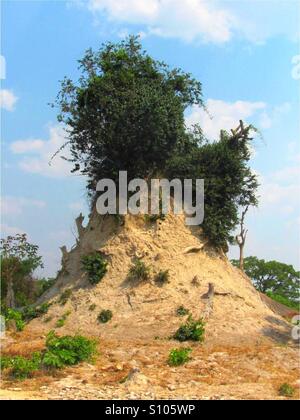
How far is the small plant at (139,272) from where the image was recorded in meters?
17.1

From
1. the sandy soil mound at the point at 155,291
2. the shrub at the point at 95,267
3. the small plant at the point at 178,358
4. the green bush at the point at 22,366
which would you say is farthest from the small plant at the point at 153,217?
the green bush at the point at 22,366

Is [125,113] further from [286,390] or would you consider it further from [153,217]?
[286,390]

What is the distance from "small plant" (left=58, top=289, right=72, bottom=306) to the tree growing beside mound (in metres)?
3.86

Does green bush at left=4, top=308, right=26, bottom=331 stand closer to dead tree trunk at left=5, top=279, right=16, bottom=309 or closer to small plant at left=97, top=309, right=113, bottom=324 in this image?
small plant at left=97, top=309, right=113, bottom=324

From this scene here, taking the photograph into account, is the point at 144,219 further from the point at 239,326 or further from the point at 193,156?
the point at 239,326

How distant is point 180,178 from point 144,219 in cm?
198

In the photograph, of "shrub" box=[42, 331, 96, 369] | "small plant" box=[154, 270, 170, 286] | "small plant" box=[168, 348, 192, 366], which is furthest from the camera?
"small plant" box=[154, 270, 170, 286]

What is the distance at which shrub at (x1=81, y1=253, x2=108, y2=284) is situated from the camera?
58.1 feet

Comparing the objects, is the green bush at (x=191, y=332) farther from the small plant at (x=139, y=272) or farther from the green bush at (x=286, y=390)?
the green bush at (x=286, y=390)

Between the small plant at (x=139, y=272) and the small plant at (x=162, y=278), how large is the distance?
1.06ft

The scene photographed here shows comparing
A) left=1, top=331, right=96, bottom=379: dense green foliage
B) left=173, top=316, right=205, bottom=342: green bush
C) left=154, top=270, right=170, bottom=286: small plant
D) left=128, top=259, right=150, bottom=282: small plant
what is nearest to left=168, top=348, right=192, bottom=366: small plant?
left=1, top=331, right=96, bottom=379: dense green foliage

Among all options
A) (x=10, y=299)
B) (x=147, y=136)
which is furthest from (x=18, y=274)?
(x=147, y=136)

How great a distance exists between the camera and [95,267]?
17781mm
